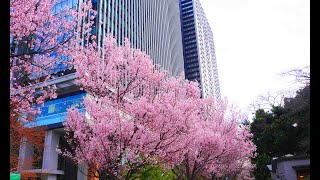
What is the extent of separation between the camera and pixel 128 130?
10.6m

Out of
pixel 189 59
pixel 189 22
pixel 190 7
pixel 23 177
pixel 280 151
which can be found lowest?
pixel 23 177

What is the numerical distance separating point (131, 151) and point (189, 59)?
4503 inches

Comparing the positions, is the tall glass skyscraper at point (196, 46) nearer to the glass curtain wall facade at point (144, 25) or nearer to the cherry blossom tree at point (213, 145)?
the glass curtain wall facade at point (144, 25)

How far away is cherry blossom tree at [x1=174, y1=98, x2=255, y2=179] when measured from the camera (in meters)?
15.8

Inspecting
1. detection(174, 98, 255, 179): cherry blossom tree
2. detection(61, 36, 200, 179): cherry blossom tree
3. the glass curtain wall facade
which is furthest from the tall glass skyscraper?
detection(61, 36, 200, 179): cherry blossom tree

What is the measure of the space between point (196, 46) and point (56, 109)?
101906 millimetres

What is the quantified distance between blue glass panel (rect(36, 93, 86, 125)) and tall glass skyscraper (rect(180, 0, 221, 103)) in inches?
3496

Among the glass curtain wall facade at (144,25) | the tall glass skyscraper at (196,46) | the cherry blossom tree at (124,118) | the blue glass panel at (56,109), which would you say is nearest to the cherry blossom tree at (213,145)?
the cherry blossom tree at (124,118)

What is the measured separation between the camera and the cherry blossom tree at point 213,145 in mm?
15828

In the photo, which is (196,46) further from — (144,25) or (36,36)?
(36,36)

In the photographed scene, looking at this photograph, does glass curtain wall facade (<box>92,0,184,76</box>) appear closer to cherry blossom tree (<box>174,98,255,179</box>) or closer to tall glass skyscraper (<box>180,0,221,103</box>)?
tall glass skyscraper (<box>180,0,221,103</box>)

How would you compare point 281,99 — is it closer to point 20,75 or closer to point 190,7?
point 20,75

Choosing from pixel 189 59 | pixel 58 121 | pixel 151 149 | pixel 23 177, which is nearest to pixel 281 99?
pixel 151 149

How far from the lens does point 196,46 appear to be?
12375 centimetres
